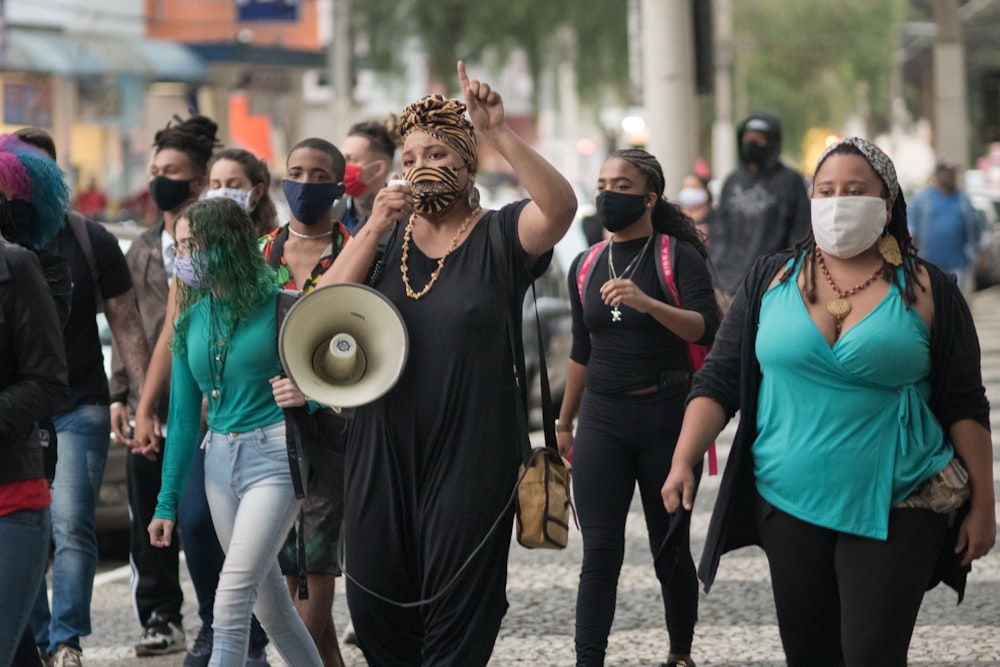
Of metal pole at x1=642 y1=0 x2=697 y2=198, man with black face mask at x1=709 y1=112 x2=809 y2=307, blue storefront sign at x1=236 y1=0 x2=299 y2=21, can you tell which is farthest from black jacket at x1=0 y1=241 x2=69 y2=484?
blue storefront sign at x1=236 y1=0 x2=299 y2=21

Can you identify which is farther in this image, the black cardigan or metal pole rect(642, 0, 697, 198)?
metal pole rect(642, 0, 697, 198)

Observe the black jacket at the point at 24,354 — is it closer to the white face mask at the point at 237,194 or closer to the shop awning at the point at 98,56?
the white face mask at the point at 237,194

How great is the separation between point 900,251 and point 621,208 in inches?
77.4

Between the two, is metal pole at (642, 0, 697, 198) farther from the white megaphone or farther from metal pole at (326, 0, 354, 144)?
metal pole at (326, 0, 354, 144)

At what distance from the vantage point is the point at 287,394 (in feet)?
17.0

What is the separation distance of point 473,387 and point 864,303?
1042 millimetres

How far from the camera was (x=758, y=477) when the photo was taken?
4555mm

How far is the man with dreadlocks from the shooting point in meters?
4.66

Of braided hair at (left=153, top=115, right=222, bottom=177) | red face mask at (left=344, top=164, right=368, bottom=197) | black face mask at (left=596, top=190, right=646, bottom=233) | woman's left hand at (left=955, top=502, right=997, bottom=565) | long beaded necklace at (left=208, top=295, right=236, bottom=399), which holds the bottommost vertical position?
woman's left hand at (left=955, top=502, right=997, bottom=565)

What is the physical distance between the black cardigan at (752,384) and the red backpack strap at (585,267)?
71.0 inches

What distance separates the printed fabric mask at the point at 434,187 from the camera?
15.4 ft

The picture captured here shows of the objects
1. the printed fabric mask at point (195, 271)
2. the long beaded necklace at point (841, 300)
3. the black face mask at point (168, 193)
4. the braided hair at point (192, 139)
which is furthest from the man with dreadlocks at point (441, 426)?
the braided hair at point (192, 139)

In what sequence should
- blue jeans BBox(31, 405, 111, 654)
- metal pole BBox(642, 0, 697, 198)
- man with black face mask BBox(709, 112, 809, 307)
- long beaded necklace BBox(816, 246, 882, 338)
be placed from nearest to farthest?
long beaded necklace BBox(816, 246, 882, 338) < blue jeans BBox(31, 405, 111, 654) < man with black face mask BBox(709, 112, 809, 307) < metal pole BBox(642, 0, 697, 198)

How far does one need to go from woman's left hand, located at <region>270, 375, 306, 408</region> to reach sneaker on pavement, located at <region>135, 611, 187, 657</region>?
197 centimetres
